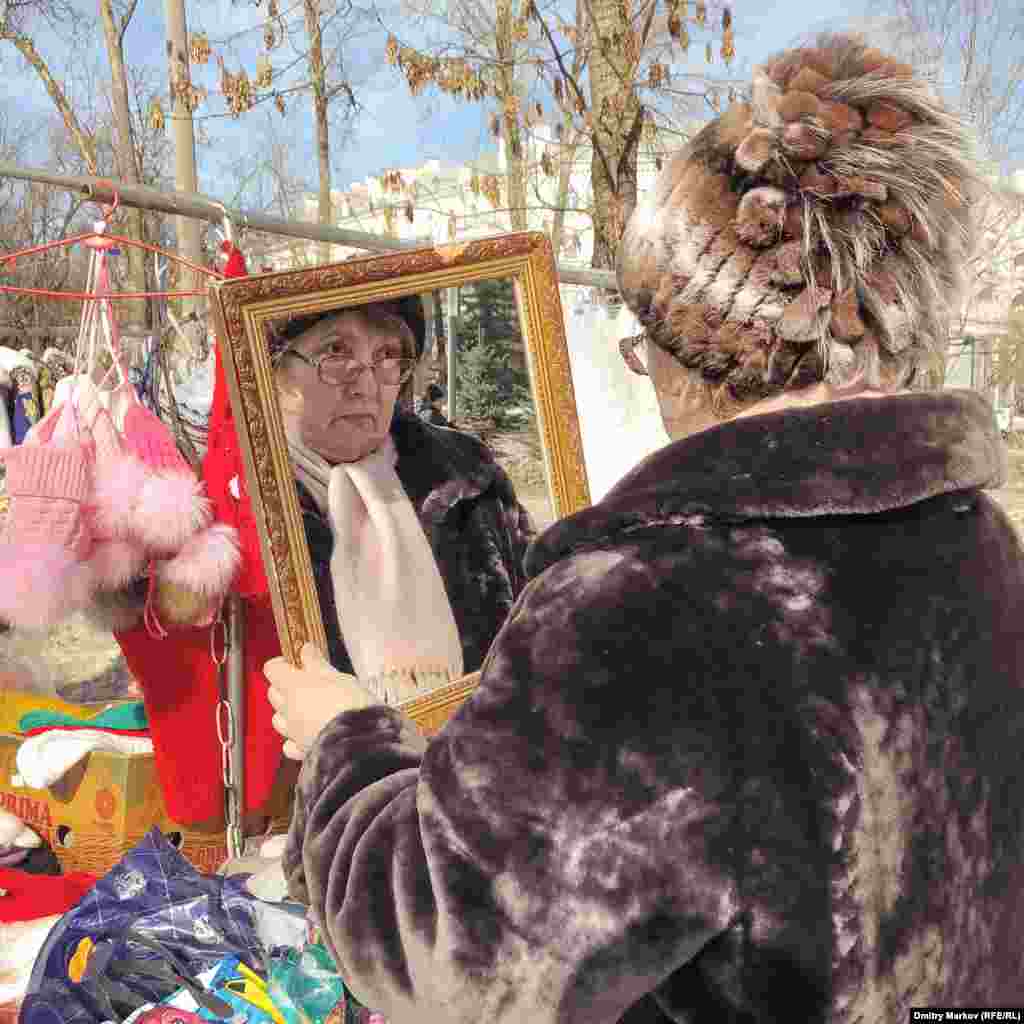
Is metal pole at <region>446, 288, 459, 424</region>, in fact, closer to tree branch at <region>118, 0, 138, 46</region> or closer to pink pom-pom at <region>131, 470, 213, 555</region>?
pink pom-pom at <region>131, 470, 213, 555</region>

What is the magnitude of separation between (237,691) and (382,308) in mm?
939

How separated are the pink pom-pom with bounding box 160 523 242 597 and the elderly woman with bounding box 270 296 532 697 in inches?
14.7

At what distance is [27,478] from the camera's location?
1756mm

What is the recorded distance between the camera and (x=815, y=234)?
1.03 meters

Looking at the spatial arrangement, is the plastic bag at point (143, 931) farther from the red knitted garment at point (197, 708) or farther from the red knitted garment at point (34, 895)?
the red knitted garment at point (34, 895)

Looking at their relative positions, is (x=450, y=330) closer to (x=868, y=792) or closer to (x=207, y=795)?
(x=868, y=792)

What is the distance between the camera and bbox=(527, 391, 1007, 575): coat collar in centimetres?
91

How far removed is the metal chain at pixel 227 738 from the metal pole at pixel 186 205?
820mm

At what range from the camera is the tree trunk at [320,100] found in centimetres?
917

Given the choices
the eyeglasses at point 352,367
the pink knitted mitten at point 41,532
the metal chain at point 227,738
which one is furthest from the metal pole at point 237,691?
the eyeglasses at point 352,367

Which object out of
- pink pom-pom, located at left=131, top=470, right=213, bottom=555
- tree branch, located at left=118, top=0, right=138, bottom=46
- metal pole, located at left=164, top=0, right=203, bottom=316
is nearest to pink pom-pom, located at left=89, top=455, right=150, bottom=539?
pink pom-pom, located at left=131, top=470, right=213, bottom=555

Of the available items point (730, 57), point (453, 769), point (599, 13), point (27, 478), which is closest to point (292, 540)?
point (27, 478)

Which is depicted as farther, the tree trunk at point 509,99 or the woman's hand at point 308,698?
the tree trunk at point 509,99

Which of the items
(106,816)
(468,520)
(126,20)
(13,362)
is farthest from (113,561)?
(126,20)
